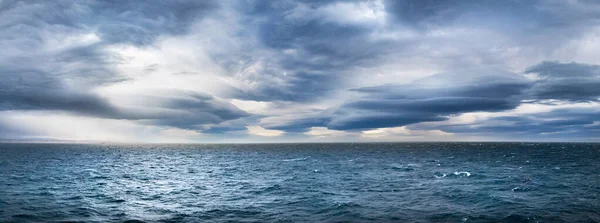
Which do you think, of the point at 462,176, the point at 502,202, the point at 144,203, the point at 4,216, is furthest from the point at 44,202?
the point at 462,176

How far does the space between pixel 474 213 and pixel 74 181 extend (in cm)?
6643

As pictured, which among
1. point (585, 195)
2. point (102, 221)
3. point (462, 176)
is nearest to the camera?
point (102, 221)

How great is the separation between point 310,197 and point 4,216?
3412cm

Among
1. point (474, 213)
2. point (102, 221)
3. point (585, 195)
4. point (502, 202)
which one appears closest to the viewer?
point (102, 221)

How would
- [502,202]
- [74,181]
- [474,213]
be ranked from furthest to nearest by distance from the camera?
1. [74,181]
2. [502,202]
3. [474,213]

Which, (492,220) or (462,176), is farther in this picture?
(462,176)

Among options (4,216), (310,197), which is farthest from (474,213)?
(4,216)

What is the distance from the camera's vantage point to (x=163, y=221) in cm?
3572

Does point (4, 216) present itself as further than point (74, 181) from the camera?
No

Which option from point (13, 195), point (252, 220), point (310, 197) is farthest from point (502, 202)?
point (13, 195)

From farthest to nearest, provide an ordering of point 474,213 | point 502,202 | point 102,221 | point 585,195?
point 585,195 < point 502,202 < point 474,213 < point 102,221

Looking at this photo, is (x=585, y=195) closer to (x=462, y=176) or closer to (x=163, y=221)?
(x=462, y=176)

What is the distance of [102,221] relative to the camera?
35.7m

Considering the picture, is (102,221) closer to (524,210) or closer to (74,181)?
(74,181)
